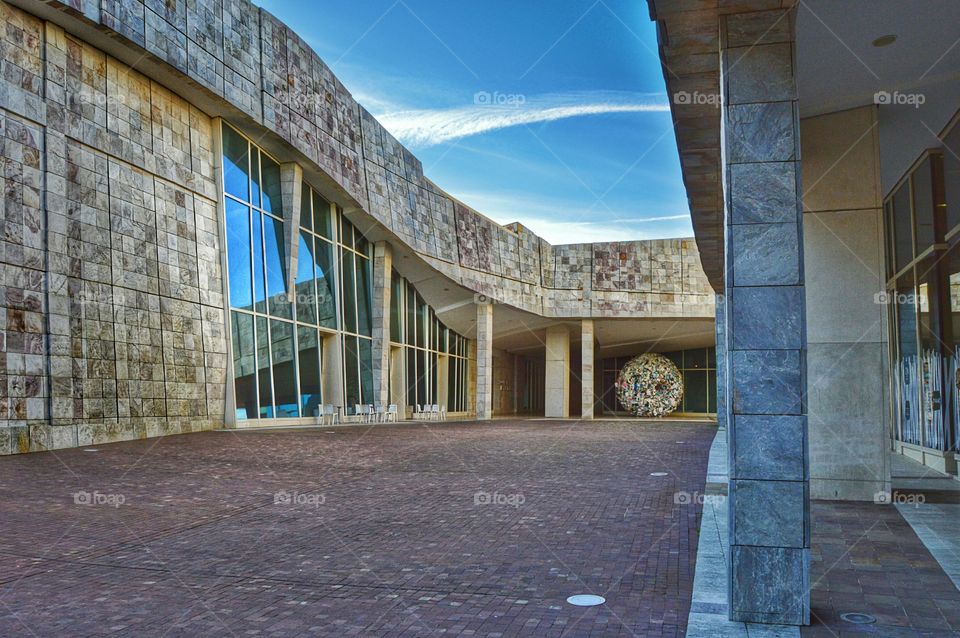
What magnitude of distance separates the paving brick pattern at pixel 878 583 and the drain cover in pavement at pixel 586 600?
3.93 ft

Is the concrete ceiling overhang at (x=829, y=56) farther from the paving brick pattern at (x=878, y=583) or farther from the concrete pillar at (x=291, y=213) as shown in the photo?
the concrete pillar at (x=291, y=213)

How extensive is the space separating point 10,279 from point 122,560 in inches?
404

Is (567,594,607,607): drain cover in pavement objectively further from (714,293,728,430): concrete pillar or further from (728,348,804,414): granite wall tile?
(714,293,728,430): concrete pillar

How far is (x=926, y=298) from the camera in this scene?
491 inches

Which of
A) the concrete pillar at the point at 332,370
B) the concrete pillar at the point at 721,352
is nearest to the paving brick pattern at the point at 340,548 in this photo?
the concrete pillar at the point at 721,352

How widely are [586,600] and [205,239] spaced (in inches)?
698

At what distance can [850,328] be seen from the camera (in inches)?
356

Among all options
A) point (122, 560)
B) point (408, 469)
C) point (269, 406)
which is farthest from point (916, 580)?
point (269, 406)

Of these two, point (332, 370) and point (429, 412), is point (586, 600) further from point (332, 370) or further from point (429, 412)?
point (429, 412)

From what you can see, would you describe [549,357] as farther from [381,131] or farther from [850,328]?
[850,328]

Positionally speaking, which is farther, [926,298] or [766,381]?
[926,298]

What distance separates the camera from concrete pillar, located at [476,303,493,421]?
3494 cm

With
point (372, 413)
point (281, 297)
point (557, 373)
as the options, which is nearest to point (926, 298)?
point (281, 297)

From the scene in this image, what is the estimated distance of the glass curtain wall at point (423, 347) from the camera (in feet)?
104
